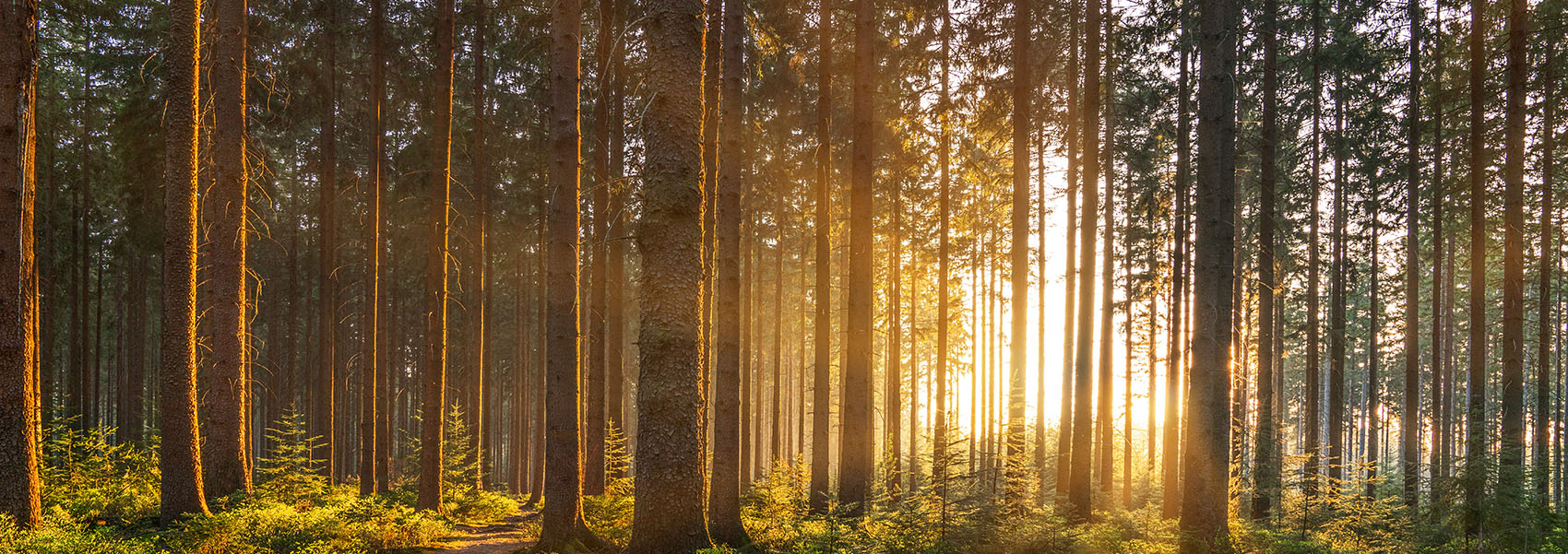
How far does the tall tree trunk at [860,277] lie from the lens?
13.0m

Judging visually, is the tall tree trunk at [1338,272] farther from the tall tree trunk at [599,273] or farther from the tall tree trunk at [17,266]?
the tall tree trunk at [17,266]

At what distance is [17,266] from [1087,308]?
1537 centimetres

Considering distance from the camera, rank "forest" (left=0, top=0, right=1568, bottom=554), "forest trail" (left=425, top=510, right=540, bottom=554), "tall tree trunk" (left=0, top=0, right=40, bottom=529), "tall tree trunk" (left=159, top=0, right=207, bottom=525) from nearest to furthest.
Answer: "tall tree trunk" (left=0, top=0, right=40, bottom=529) → "forest" (left=0, top=0, right=1568, bottom=554) → "tall tree trunk" (left=159, top=0, right=207, bottom=525) → "forest trail" (left=425, top=510, right=540, bottom=554)

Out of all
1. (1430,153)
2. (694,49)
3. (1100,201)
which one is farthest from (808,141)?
(1430,153)

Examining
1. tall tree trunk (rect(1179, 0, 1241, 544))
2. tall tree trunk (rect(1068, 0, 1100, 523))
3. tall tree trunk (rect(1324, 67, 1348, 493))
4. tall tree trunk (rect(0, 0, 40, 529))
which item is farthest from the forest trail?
tall tree trunk (rect(1324, 67, 1348, 493))

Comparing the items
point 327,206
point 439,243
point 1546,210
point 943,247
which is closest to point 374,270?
point 439,243

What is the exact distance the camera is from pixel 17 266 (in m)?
8.10

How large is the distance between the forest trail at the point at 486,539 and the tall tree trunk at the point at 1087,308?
9391mm

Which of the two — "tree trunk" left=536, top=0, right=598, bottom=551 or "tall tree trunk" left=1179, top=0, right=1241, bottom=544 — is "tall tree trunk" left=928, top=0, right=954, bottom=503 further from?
"tree trunk" left=536, top=0, right=598, bottom=551

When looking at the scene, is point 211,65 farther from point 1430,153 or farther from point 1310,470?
point 1430,153

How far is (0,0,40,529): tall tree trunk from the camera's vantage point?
26.3 ft

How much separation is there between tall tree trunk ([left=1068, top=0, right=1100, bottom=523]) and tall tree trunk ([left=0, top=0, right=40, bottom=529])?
14388 mm

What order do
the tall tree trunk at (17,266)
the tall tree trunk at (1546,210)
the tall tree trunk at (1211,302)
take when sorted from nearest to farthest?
the tall tree trunk at (17,266) → the tall tree trunk at (1211,302) → the tall tree trunk at (1546,210)

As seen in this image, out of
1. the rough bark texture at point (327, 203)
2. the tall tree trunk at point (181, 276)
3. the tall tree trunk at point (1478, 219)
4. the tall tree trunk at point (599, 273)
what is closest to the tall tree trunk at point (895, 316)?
the tall tree trunk at point (599, 273)
